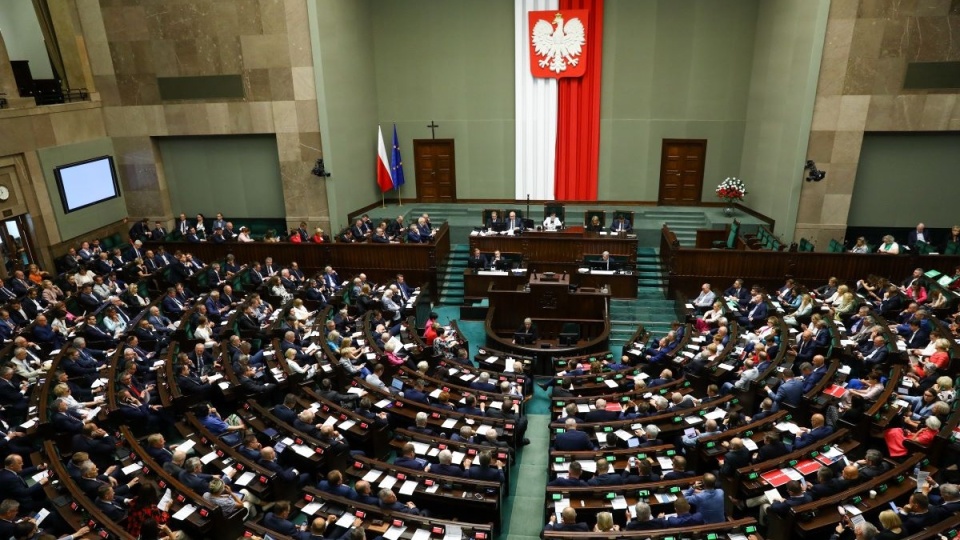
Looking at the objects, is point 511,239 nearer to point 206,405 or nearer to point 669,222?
point 669,222

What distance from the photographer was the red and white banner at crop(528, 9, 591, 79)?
18977 mm

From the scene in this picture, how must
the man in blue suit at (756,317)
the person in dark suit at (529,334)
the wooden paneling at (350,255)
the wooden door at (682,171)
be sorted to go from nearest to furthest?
the person in dark suit at (529,334)
the man in blue suit at (756,317)
the wooden paneling at (350,255)
the wooden door at (682,171)

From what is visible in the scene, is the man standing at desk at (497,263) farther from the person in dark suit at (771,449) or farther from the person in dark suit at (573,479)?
the person in dark suit at (771,449)

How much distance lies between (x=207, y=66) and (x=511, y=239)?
34.4 ft

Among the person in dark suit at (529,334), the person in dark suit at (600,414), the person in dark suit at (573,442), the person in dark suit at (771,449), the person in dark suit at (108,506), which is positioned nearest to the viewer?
the person in dark suit at (108,506)

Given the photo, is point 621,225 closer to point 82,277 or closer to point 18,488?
point 82,277

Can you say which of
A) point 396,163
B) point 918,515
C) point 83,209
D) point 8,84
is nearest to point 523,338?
point 918,515

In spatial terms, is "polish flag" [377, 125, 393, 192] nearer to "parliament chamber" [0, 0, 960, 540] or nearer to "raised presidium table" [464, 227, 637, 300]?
"parliament chamber" [0, 0, 960, 540]

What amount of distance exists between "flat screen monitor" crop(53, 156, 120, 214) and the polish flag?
8.11 meters

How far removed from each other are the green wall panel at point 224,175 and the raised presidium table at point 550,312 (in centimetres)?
947

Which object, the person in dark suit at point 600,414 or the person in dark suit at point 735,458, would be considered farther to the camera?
the person in dark suit at point 600,414

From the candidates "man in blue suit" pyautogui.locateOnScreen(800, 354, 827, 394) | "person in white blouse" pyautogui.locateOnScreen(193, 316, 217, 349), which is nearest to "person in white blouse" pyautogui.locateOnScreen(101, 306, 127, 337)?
"person in white blouse" pyautogui.locateOnScreen(193, 316, 217, 349)

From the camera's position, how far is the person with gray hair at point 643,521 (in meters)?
6.25

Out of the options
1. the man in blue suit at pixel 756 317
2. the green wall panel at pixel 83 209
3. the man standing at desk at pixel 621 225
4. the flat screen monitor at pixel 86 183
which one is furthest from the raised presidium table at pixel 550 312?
the flat screen monitor at pixel 86 183
